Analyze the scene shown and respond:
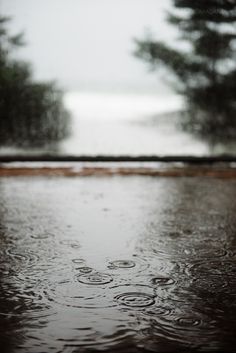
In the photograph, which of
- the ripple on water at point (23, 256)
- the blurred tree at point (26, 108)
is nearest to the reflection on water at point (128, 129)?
the blurred tree at point (26, 108)

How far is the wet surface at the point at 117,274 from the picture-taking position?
1.06 metres

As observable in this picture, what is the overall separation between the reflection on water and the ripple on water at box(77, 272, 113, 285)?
10.9 feet

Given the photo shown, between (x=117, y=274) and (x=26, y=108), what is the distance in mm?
3644

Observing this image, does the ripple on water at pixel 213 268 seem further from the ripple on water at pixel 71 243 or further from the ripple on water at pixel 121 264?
the ripple on water at pixel 71 243

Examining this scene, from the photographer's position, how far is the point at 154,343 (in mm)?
1027

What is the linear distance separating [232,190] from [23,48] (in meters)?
→ 2.73

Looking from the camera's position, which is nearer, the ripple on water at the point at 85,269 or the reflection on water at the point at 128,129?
the ripple on water at the point at 85,269

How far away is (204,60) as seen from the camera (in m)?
4.98

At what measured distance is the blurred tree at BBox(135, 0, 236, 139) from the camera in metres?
4.82

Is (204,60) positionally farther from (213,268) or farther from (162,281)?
(162,281)

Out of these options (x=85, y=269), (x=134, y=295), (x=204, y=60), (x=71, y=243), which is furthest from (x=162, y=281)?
(x=204, y=60)

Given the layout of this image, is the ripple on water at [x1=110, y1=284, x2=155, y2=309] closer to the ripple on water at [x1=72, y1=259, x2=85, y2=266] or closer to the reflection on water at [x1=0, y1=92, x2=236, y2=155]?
the ripple on water at [x1=72, y1=259, x2=85, y2=266]

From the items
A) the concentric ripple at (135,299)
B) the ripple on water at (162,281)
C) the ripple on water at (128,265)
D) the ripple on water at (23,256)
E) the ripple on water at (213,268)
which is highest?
the ripple on water at (23,256)

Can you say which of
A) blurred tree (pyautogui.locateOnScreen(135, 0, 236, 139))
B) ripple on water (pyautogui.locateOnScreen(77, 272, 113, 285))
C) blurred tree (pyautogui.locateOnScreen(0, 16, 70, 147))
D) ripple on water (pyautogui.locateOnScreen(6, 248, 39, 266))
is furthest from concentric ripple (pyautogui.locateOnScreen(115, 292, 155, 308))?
blurred tree (pyautogui.locateOnScreen(135, 0, 236, 139))
